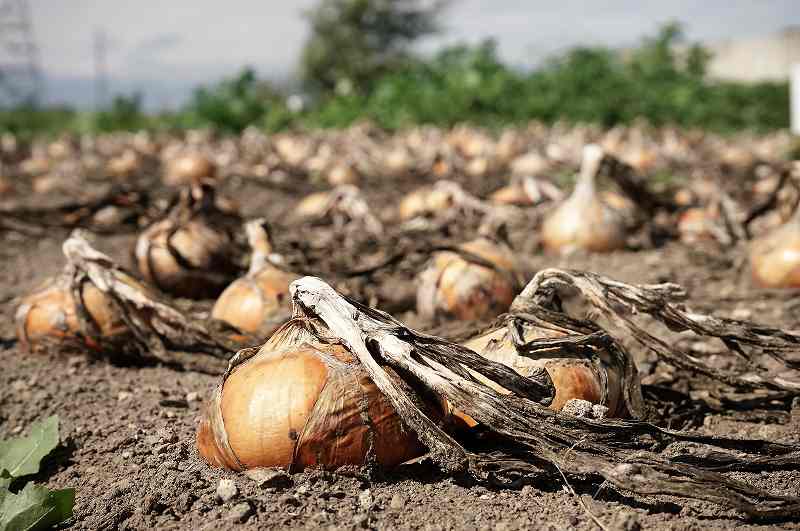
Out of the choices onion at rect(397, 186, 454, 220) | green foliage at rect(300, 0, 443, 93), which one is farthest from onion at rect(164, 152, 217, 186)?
green foliage at rect(300, 0, 443, 93)

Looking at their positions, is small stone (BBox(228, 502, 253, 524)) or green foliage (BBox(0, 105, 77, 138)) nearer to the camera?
small stone (BBox(228, 502, 253, 524))

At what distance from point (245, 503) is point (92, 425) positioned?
2.84 ft

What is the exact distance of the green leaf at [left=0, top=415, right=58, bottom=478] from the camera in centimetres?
194

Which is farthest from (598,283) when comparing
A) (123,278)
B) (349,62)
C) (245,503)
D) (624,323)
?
(349,62)

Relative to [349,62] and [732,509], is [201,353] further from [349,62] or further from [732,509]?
[349,62]

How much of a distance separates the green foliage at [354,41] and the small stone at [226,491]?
35.9 meters

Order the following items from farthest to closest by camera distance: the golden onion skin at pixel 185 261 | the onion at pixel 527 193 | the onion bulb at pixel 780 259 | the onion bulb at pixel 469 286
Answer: the onion at pixel 527 193 → the golden onion skin at pixel 185 261 → the onion bulb at pixel 780 259 → the onion bulb at pixel 469 286

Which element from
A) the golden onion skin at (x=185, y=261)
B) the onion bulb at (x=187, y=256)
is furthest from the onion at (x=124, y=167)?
the golden onion skin at (x=185, y=261)

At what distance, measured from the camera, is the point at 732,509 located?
5.34ft

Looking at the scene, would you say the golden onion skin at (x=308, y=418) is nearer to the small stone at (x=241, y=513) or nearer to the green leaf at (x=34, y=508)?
the small stone at (x=241, y=513)

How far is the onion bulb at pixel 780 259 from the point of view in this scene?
3303 mm

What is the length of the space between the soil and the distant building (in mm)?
37339

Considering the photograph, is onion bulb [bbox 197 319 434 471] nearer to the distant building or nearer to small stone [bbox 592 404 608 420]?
small stone [bbox 592 404 608 420]

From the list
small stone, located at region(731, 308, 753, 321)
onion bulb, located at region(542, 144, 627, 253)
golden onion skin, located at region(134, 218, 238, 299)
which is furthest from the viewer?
onion bulb, located at region(542, 144, 627, 253)
